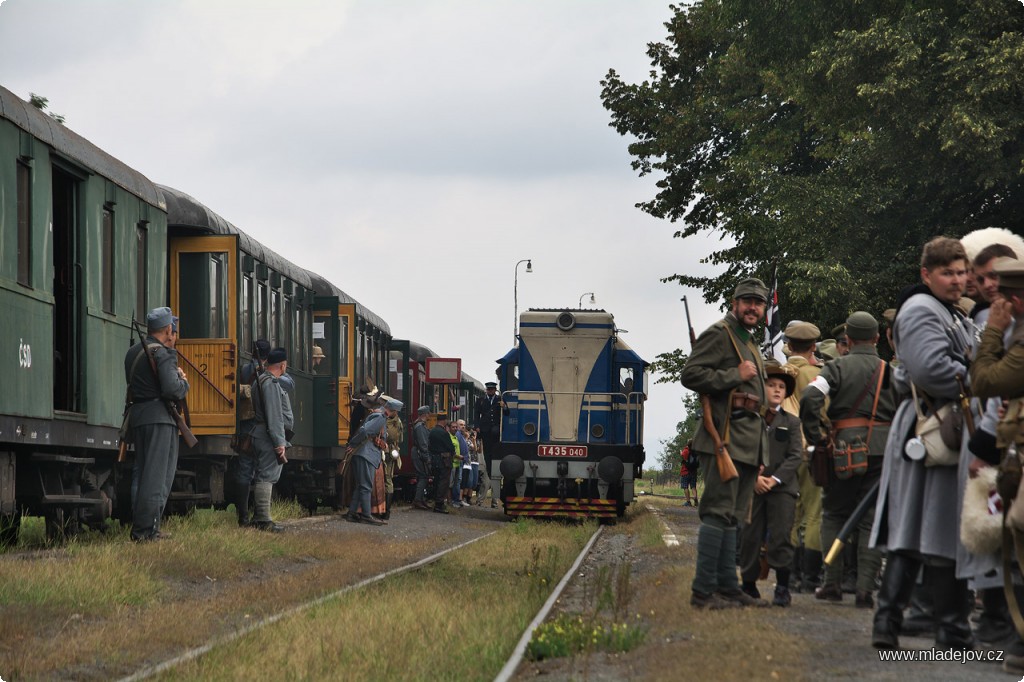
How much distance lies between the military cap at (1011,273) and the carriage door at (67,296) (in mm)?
9097

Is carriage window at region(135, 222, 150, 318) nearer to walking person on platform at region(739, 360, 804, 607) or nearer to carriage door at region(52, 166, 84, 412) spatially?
carriage door at region(52, 166, 84, 412)

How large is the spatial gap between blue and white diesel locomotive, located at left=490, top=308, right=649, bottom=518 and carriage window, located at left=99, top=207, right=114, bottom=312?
10.3 meters

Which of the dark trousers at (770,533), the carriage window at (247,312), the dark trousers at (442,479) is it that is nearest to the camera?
the dark trousers at (770,533)

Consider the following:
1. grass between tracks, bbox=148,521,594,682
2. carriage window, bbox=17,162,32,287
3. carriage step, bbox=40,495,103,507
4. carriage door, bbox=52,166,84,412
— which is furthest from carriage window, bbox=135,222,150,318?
grass between tracks, bbox=148,521,594,682

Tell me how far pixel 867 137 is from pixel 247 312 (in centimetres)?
1054

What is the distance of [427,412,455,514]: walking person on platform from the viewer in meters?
27.8

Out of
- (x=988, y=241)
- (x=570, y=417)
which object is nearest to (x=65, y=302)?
(x=988, y=241)

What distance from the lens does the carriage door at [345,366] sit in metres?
24.1

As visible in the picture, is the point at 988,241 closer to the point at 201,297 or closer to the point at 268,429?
the point at 268,429

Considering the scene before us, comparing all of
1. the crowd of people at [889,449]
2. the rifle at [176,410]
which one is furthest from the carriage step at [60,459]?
the crowd of people at [889,449]

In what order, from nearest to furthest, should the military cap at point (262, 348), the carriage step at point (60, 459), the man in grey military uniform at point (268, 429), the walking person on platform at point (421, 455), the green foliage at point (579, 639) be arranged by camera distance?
the green foliage at point (579, 639) < the carriage step at point (60, 459) < the man in grey military uniform at point (268, 429) < the military cap at point (262, 348) < the walking person on platform at point (421, 455)

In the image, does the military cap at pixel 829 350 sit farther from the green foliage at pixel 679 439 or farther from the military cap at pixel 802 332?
the green foliage at pixel 679 439

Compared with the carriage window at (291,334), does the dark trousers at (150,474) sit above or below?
below

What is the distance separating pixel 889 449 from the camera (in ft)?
23.6
